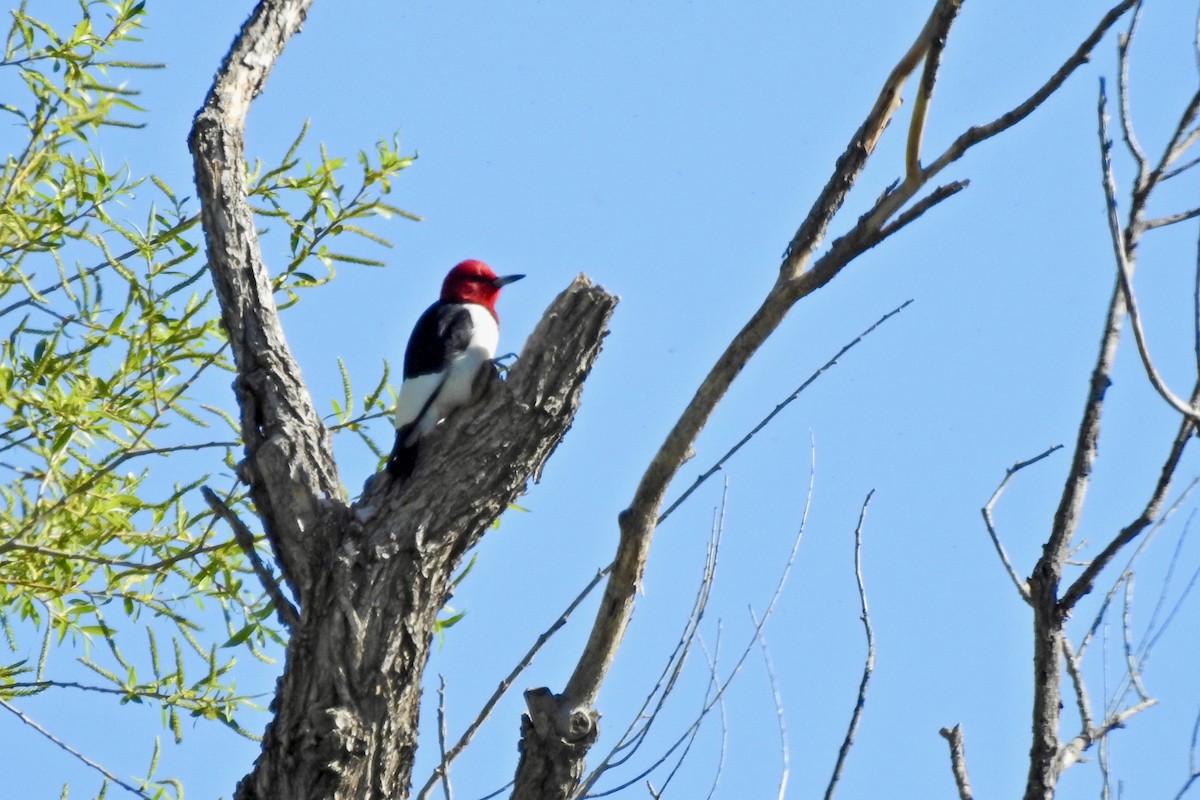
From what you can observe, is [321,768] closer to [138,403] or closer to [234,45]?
[138,403]

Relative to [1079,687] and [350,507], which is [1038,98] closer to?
[1079,687]

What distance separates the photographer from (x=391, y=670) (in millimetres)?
3127

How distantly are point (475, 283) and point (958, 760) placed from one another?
12.1ft

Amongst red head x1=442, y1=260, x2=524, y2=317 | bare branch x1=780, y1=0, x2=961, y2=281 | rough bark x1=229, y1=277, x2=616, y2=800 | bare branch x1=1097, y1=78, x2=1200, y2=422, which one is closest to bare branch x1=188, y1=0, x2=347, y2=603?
rough bark x1=229, y1=277, x2=616, y2=800

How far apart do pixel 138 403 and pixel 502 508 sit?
1.20 metres

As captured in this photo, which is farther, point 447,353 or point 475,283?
point 475,283

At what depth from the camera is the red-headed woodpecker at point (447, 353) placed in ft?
12.6

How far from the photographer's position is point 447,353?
477 centimetres

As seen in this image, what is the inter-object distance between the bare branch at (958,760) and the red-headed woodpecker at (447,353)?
1389mm

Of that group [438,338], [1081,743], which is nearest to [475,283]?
[438,338]

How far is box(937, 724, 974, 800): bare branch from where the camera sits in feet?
8.12

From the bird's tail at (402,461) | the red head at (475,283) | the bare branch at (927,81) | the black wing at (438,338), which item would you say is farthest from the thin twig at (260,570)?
the red head at (475,283)

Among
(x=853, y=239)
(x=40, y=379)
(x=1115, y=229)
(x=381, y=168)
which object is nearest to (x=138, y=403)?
(x=40, y=379)

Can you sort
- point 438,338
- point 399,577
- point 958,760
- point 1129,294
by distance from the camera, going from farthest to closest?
point 438,338
point 399,577
point 958,760
point 1129,294
